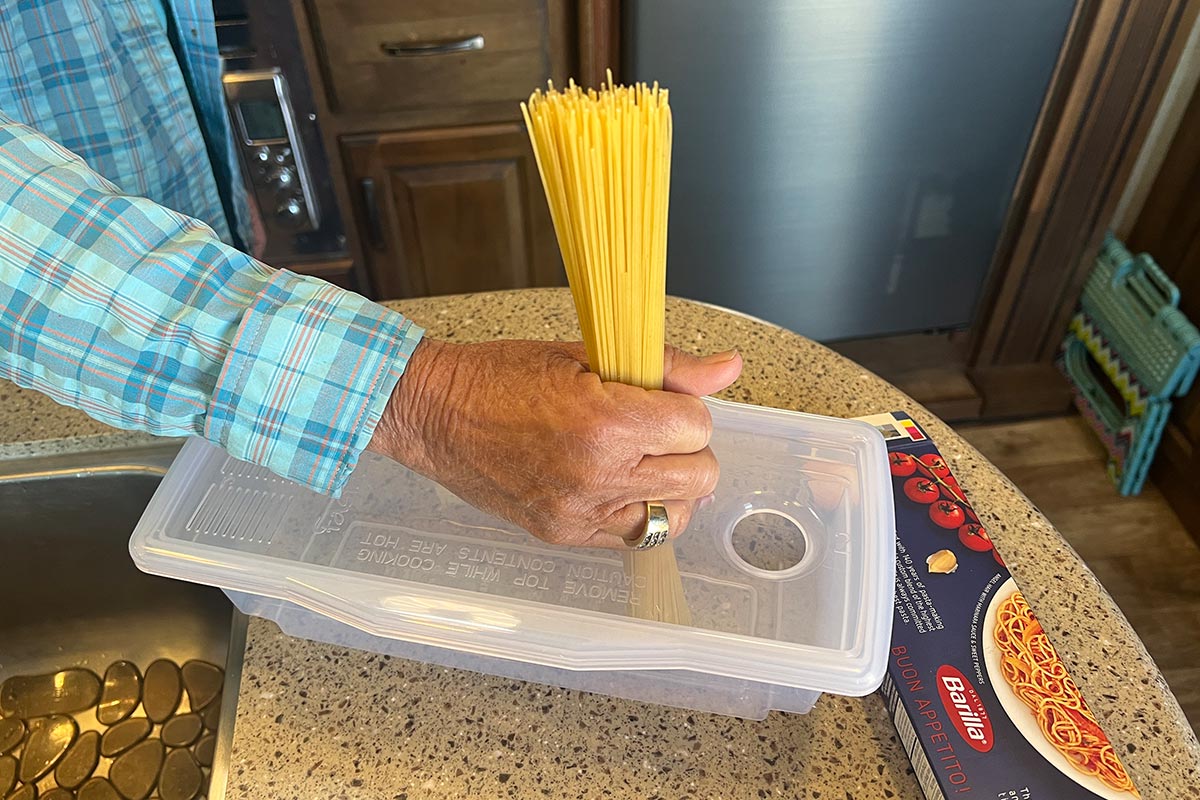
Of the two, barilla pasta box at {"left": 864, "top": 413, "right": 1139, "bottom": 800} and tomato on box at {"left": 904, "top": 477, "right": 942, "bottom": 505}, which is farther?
tomato on box at {"left": 904, "top": 477, "right": 942, "bottom": 505}

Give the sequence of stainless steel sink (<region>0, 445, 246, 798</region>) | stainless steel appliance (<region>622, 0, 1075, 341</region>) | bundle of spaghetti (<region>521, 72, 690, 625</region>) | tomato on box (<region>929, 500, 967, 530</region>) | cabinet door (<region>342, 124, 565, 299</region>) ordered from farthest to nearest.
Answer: cabinet door (<region>342, 124, 565, 299</region>) < stainless steel appliance (<region>622, 0, 1075, 341</region>) < stainless steel sink (<region>0, 445, 246, 798</region>) < tomato on box (<region>929, 500, 967, 530</region>) < bundle of spaghetti (<region>521, 72, 690, 625</region>)

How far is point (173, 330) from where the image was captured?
18.4 inches

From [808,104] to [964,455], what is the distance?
2.59 ft

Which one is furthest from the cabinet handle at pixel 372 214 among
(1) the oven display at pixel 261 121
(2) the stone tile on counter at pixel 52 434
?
(2) the stone tile on counter at pixel 52 434

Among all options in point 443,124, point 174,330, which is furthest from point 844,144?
point 174,330

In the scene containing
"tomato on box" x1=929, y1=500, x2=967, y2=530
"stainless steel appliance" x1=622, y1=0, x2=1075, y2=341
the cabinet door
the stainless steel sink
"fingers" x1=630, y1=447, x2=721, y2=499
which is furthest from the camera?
the cabinet door

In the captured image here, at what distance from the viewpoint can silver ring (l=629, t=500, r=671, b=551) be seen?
49 centimetres

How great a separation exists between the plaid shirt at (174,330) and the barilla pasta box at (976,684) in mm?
360

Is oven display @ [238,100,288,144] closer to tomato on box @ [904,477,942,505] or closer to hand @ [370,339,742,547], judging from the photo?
hand @ [370,339,742,547]

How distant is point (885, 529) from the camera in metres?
0.51

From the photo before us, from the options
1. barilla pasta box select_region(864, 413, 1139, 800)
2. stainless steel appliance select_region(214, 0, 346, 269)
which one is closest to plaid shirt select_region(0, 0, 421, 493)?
barilla pasta box select_region(864, 413, 1139, 800)

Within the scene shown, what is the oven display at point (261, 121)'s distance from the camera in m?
1.30

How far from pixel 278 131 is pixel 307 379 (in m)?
1.02

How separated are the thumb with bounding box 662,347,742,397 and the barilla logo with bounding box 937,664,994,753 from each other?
0.72ft
